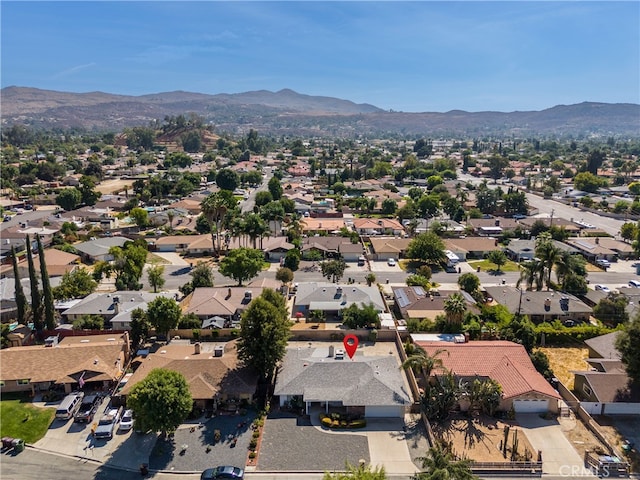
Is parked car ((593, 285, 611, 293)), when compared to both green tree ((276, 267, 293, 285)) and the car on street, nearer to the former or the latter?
green tree ((276, 267, 293, 285))

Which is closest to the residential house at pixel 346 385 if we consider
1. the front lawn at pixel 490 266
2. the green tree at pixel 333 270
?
the green tree at pixel 333 270

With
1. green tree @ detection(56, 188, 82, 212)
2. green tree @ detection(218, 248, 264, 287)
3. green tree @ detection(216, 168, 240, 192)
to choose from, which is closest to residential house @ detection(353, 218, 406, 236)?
green tree @ detection(218, 248, 264, 287)

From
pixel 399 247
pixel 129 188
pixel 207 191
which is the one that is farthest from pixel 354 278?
pixel 129 188

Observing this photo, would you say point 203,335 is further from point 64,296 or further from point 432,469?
point 432,469

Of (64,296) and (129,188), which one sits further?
(129,188)

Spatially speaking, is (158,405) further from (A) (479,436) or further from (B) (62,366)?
(A) (479,436)

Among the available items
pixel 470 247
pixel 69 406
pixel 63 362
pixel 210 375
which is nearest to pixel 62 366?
pixel 63 362
